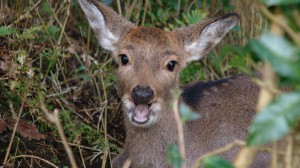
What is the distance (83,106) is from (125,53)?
185 centimetres

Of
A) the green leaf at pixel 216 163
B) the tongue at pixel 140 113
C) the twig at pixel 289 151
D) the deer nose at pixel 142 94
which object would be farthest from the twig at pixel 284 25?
the tongue at pixel 140 113

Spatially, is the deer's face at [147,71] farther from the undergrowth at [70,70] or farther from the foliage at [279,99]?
the foliage at [279,99]

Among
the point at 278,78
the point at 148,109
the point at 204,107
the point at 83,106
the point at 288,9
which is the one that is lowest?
the point at 83,106

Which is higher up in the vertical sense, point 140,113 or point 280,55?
point 280,55

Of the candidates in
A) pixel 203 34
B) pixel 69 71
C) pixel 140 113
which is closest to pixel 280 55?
pixel 140 113

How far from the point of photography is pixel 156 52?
19.2ft

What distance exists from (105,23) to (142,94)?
1.43 meters

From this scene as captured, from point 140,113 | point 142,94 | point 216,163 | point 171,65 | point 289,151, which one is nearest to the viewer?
point 216,163

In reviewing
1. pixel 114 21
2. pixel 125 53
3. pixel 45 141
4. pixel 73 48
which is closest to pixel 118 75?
pixel 125 53

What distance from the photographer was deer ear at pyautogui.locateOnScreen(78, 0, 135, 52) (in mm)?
6426

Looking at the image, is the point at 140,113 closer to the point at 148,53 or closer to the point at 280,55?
the point at 148,53

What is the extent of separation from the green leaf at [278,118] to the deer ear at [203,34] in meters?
3.81

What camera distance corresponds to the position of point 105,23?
6.51 metres

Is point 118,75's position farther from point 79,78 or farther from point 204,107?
point 79,78
